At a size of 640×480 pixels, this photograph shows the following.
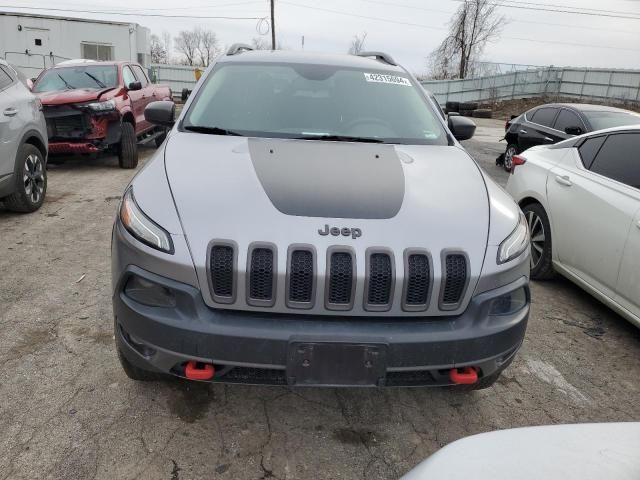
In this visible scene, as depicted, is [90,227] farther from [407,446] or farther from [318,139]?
[407,446]

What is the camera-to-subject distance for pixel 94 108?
7629 millimetres

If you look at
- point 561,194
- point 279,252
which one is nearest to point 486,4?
point 561,194

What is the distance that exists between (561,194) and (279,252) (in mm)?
2974

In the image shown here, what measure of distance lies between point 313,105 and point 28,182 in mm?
3891

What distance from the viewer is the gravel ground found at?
215 centimetres

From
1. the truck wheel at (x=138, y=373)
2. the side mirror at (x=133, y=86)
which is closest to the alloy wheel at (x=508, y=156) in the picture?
the side mirror at (x=133, y=86)

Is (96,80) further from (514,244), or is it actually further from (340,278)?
(514,244)

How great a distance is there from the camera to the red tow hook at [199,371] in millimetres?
1998

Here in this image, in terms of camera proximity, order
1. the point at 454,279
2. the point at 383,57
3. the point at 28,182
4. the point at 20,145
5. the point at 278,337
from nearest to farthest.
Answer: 1. the point at 278,337
2. the point at 454,279
3. the point at 383,57
4. the point at 20,145
5. the point at 28,182

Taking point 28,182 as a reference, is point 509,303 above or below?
above

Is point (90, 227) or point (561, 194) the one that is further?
point (90, 227)

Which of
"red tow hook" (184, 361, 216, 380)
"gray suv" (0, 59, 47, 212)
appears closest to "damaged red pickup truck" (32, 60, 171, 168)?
"gray suv" (0, 59, 47, 212)

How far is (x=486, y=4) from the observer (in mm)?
41719

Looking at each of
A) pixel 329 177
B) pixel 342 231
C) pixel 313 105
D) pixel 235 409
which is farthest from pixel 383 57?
A: pixel 235 409
